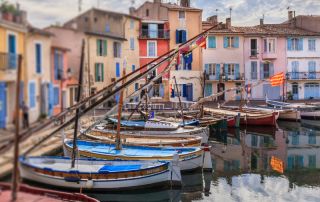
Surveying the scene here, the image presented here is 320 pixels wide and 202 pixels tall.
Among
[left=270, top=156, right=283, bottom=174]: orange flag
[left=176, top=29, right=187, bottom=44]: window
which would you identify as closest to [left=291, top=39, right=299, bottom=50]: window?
[left=176, top=29, right=187, bottom=44]: window

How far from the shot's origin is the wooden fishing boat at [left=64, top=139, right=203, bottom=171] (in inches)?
425

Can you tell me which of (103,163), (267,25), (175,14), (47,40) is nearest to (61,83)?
(47,40)

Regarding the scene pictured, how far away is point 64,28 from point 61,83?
1.86 feet

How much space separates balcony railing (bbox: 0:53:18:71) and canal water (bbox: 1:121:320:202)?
1.52 meters

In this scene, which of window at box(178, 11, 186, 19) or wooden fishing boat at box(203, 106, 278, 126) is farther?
window at box(178, 11, 186, 19)

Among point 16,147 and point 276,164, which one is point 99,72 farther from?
point 276,164

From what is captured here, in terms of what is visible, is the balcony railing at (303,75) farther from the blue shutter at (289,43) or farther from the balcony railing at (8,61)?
the balcony railing at (8,61)

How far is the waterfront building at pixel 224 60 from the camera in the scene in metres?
34.2

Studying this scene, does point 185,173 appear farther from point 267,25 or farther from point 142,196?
point 267,25

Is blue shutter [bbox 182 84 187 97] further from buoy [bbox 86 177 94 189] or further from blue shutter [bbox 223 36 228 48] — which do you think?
buoy [bbox 86 177 94 189]

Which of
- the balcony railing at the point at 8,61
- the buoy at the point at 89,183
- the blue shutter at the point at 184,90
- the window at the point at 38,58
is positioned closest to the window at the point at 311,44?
the blue shutter at the point at 184,90

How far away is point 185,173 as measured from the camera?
11742 mm

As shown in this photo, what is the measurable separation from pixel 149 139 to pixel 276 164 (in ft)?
18.4

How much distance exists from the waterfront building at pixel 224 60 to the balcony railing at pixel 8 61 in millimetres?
31791
